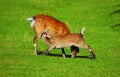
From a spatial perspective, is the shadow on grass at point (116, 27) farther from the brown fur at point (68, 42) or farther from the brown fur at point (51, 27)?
the brown fur at point (68, 42)

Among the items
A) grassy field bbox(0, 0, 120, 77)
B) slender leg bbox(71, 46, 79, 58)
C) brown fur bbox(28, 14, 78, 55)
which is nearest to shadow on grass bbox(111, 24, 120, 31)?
grassy field bbox(0, 0, 120, 77)

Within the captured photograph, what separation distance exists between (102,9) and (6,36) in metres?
13.3

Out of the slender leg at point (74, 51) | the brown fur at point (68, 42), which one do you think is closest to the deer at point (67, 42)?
the brown fur at point (68, 42)

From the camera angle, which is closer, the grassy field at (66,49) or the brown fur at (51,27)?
the grassy field at (66,49)

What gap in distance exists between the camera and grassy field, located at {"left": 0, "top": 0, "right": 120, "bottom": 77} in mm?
15750

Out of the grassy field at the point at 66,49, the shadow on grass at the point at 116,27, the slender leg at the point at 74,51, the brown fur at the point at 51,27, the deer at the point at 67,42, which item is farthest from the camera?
the shadow on grass at the point at 116,27

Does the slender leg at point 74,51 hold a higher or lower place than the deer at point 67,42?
lower

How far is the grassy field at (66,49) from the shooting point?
1575 centimetres

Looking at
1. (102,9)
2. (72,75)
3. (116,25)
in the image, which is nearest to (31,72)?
(72,75)

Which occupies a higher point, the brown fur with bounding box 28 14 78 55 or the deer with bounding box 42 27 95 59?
the brown fur with bounding box 28 14 78 55

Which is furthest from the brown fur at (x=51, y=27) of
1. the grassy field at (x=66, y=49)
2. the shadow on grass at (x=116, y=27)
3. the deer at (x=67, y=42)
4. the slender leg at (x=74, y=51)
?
the shadow on grass at (x=116, y=27)

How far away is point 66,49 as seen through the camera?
22.2m

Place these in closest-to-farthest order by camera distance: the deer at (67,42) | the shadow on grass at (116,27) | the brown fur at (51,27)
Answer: the deer at (67,42), the brown fur at (51,27), the shadow on grass at (116,27)

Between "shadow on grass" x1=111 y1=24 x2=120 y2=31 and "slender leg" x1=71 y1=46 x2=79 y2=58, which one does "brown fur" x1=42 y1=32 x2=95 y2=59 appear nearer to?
"slender leg" x1=71 y1=46 x2=79 y2=58
